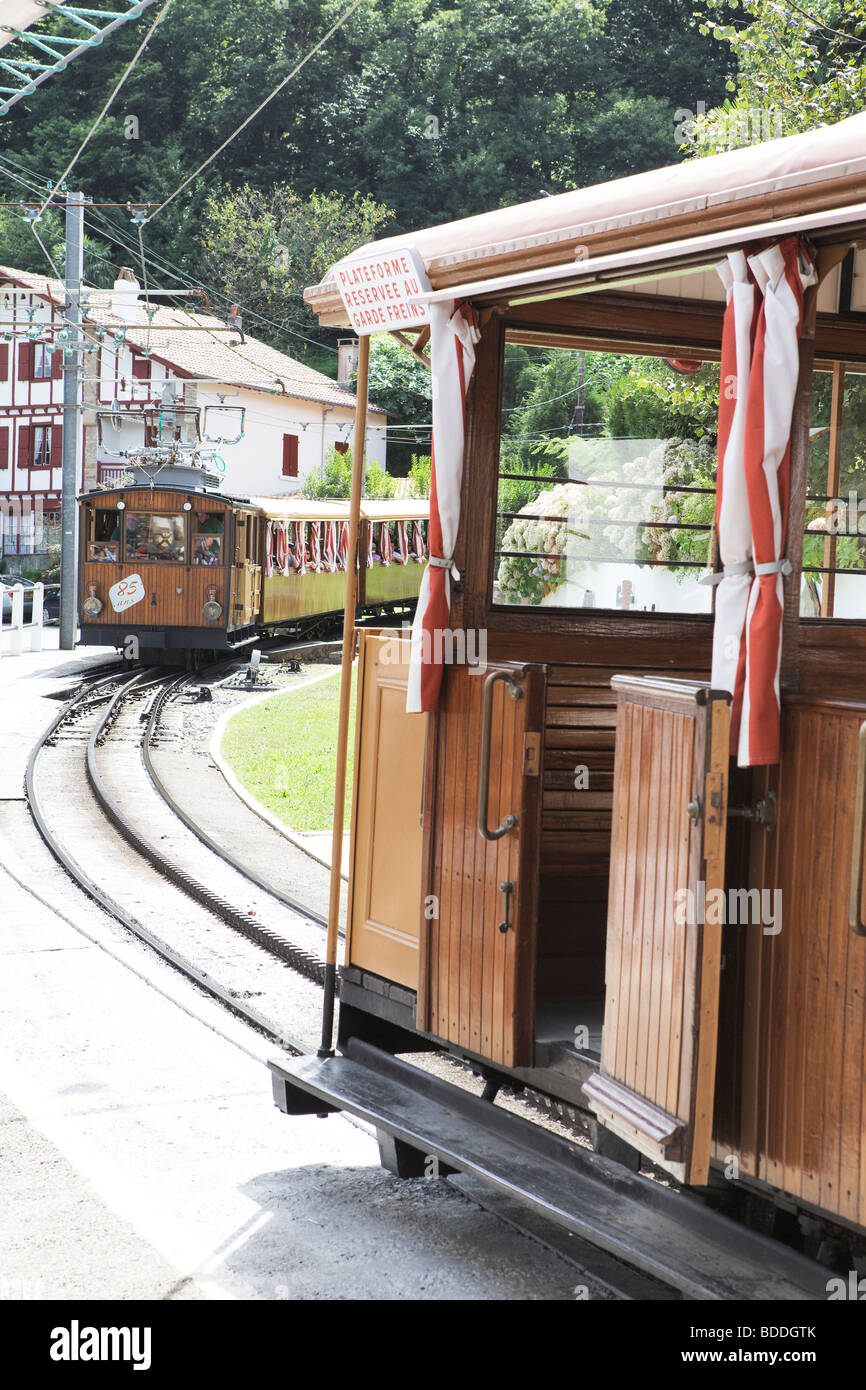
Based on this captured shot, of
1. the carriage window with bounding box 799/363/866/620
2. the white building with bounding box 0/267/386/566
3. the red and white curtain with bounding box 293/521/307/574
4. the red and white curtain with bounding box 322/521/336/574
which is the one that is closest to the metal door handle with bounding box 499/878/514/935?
the carriage window with bounding box 799/363/866/620

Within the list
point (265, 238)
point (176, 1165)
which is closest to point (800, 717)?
point (176, 1165)

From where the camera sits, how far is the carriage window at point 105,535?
2381cm

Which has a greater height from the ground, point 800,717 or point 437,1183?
point 800,717

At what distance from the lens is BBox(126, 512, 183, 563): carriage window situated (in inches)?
936

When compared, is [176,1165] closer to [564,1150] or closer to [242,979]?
[564,1150]

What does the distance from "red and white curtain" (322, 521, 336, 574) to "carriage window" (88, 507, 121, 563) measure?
6.91 m

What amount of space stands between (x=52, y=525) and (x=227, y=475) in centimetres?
602

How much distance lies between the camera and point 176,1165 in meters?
5.16

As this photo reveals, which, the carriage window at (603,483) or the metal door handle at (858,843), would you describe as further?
the carriage window at (603,483)

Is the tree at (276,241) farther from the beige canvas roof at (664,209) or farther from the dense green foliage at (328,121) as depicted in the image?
the beige canvas roof at (664,209)

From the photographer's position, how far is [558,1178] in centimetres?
401

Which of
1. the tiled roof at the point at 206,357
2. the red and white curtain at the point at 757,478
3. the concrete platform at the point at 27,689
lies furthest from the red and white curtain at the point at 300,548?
the red and white curtain at the point at 757,478

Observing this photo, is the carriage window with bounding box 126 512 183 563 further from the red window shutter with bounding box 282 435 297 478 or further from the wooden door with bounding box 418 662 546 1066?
the red window shutter with bounding box 282 435 297 478

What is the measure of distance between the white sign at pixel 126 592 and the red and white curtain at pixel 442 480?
19601mm
